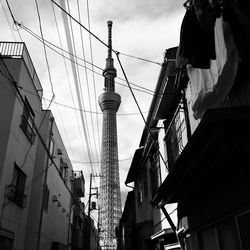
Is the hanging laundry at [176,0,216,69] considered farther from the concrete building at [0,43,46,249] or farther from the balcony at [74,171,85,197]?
the balcony at [74,171,85,197]

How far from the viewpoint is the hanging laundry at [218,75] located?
403cm

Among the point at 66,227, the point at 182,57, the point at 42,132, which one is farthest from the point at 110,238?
the point at 182,57

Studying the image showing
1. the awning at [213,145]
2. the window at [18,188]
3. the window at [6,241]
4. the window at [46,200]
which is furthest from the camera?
the window at [46,200]

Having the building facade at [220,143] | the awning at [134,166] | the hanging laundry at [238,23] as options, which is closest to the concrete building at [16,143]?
the awning at [134,166]

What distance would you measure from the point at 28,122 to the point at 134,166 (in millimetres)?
5599

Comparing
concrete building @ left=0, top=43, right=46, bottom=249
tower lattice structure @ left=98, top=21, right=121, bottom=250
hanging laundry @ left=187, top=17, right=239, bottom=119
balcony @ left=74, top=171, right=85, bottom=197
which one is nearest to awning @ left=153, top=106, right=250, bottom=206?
hanging laundry @ left=187, top=17, right=239, bottom=119

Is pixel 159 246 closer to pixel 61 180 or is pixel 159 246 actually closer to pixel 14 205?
pixel 14 205

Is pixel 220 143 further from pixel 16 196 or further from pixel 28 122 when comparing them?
pixel 28 122

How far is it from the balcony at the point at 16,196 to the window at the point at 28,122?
7.90ft

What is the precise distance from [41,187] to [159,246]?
6359 mm

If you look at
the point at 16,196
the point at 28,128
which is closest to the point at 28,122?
the point at 28,128

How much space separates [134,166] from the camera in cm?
1464

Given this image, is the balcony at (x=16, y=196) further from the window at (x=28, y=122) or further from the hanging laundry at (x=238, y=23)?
the hanging laundry at (x=238, y=23)

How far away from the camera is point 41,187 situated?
13914 mm
